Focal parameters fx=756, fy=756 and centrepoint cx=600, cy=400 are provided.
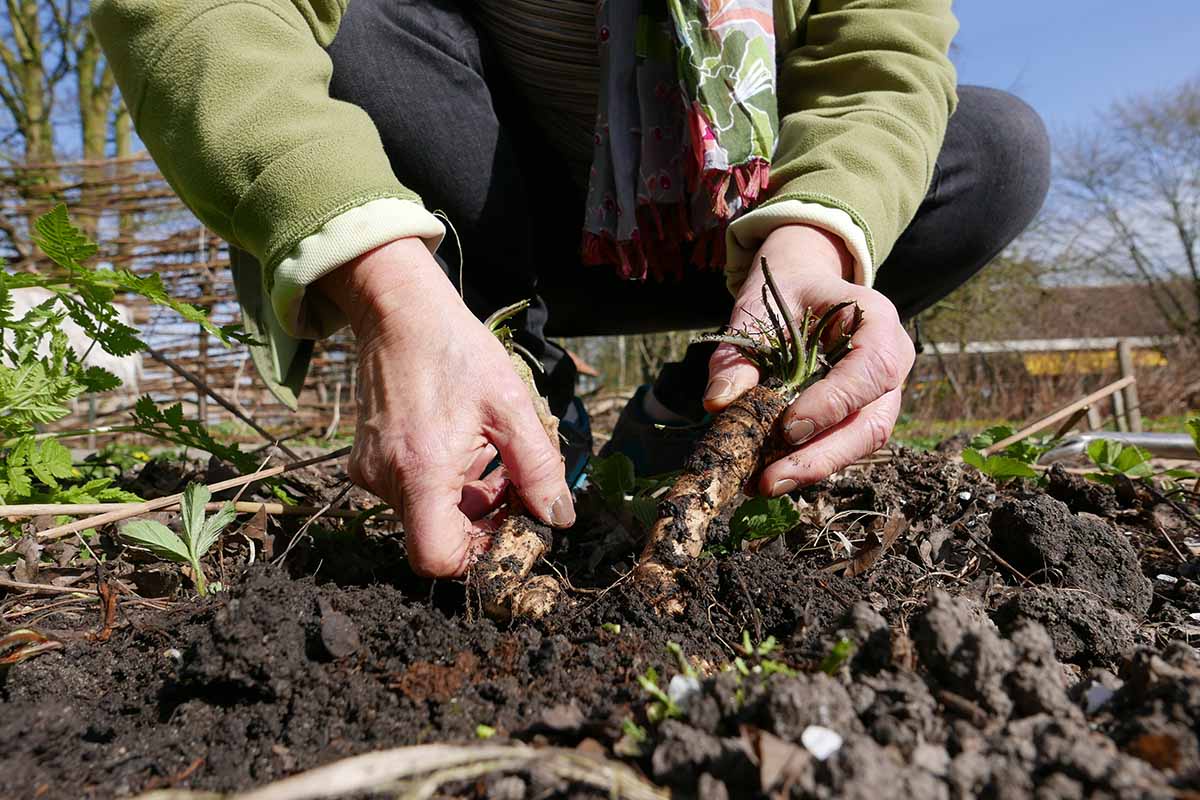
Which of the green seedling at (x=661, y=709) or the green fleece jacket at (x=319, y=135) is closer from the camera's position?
the green seedling at (x=661, y=709)

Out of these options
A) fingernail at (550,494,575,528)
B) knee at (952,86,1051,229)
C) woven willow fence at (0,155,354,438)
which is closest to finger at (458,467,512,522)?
fingernail at (550,494,575,528)

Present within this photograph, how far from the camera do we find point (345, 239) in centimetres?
142

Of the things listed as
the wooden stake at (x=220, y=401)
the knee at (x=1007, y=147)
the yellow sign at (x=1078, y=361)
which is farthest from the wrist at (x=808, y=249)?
the yellow sign at (x=1078, y=361)

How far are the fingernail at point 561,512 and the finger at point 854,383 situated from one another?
0.44 meters

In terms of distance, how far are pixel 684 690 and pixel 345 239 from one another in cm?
102

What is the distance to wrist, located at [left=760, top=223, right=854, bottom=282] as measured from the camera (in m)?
1.67

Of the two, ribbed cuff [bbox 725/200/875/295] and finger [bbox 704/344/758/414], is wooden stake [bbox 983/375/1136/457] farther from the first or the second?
finger [bbox 704/344/758/414]

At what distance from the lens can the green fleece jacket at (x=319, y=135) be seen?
1.49 metres

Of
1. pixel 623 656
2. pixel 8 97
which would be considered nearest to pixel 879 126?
pixel 623 656

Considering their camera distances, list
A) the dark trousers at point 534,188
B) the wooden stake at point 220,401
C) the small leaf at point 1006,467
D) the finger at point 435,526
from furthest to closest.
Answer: the dark trousers at point 534,188
the wooden stake at point 220,401
the small leaf at point 1006,467
the finger at point 435,526

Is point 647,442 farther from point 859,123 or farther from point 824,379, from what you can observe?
point 824,379

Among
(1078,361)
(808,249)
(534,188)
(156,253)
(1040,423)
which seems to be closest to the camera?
(808,249)

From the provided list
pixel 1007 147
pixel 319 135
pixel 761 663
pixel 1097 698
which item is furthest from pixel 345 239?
pixel 1007 147

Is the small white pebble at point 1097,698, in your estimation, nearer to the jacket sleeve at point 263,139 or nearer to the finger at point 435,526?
the finger at point 435,526
